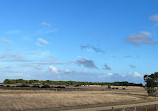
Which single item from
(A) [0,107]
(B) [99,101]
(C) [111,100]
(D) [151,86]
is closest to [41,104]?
(A) [0,107]

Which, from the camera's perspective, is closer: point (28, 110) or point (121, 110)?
point (121, 110)

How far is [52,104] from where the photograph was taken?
159 feet

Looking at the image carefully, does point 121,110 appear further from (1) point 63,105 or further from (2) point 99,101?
(2) point 99,101

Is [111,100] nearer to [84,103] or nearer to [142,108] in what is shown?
[84,103]

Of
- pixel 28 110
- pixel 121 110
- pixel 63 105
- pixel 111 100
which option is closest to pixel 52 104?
pixel 63 105

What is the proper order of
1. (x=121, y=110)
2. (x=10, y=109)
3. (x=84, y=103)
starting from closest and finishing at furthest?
1. (x=121, y=110)
2. (x=10, y=109)
3. (x=84, y=103)

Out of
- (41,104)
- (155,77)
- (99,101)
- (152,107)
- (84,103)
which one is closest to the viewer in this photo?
(152,107)

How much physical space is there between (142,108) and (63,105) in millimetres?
22249

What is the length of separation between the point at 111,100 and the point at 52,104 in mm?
20487

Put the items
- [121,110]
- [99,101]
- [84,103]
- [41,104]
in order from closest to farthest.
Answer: [121,110] → [41,104] → [84,103] → [99,101]

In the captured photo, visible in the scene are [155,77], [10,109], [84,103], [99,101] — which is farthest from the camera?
[155,77]

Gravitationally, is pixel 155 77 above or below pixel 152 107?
above

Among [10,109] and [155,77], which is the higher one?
[155,77]

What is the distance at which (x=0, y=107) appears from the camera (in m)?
39.8
